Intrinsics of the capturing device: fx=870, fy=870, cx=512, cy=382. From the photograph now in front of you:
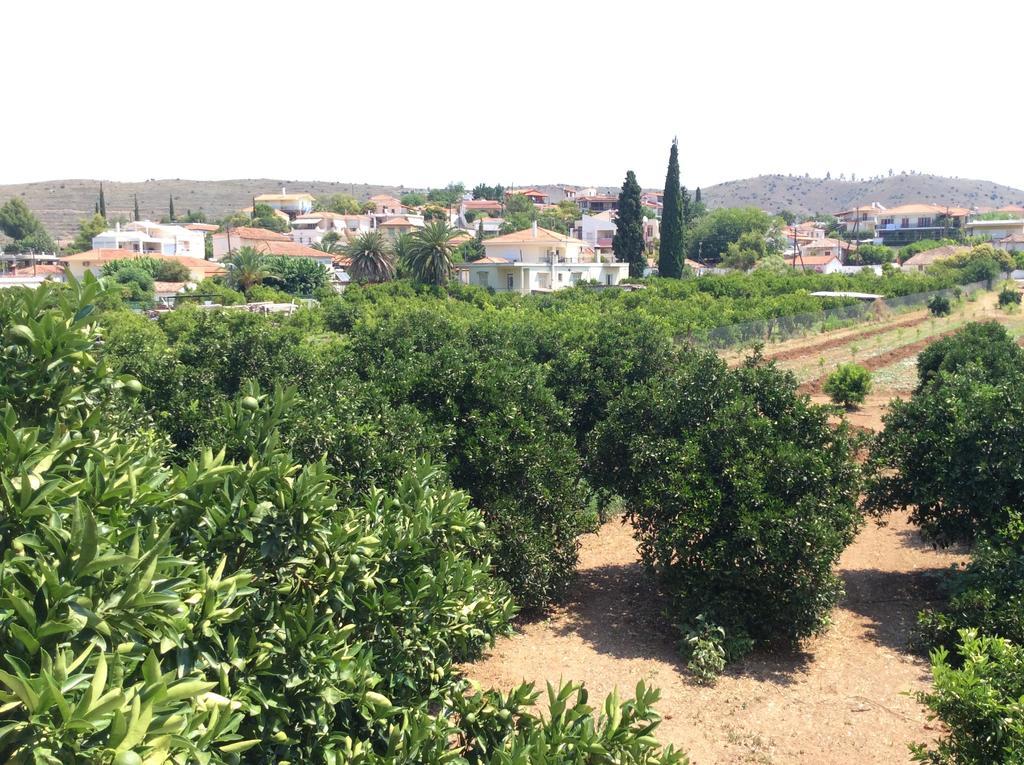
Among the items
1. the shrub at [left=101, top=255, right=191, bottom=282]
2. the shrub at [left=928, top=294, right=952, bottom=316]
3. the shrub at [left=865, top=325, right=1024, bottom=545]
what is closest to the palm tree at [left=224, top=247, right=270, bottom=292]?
the shrub at [left=101, top=255, right=191, bottom=282]

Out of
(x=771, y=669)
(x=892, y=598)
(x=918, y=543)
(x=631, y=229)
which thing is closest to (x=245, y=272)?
(x=631, y=229)

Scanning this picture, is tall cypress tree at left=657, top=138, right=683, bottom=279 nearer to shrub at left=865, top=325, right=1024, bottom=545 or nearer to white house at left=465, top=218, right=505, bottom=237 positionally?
white house at left=465, top=218, right=505, bottom=237

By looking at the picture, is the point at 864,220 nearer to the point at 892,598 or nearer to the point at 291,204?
the point at 291,204

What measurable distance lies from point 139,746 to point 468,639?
3.43 m

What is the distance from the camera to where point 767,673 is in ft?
30.0

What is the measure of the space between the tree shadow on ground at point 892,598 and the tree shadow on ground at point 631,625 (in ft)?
3.87

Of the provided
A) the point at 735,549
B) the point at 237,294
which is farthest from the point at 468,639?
the point at 237,294

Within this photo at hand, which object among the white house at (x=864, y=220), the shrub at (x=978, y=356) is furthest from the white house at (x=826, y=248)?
the shrub at (x=978, y=356)

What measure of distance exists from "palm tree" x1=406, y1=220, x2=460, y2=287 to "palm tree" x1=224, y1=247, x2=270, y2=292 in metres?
10.5

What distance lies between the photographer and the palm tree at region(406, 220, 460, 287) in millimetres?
52875

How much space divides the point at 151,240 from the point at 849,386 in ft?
253

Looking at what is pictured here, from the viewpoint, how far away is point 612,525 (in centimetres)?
1452

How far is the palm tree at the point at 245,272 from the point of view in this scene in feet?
183

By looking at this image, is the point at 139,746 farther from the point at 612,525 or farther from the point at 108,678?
the point at 612,525
